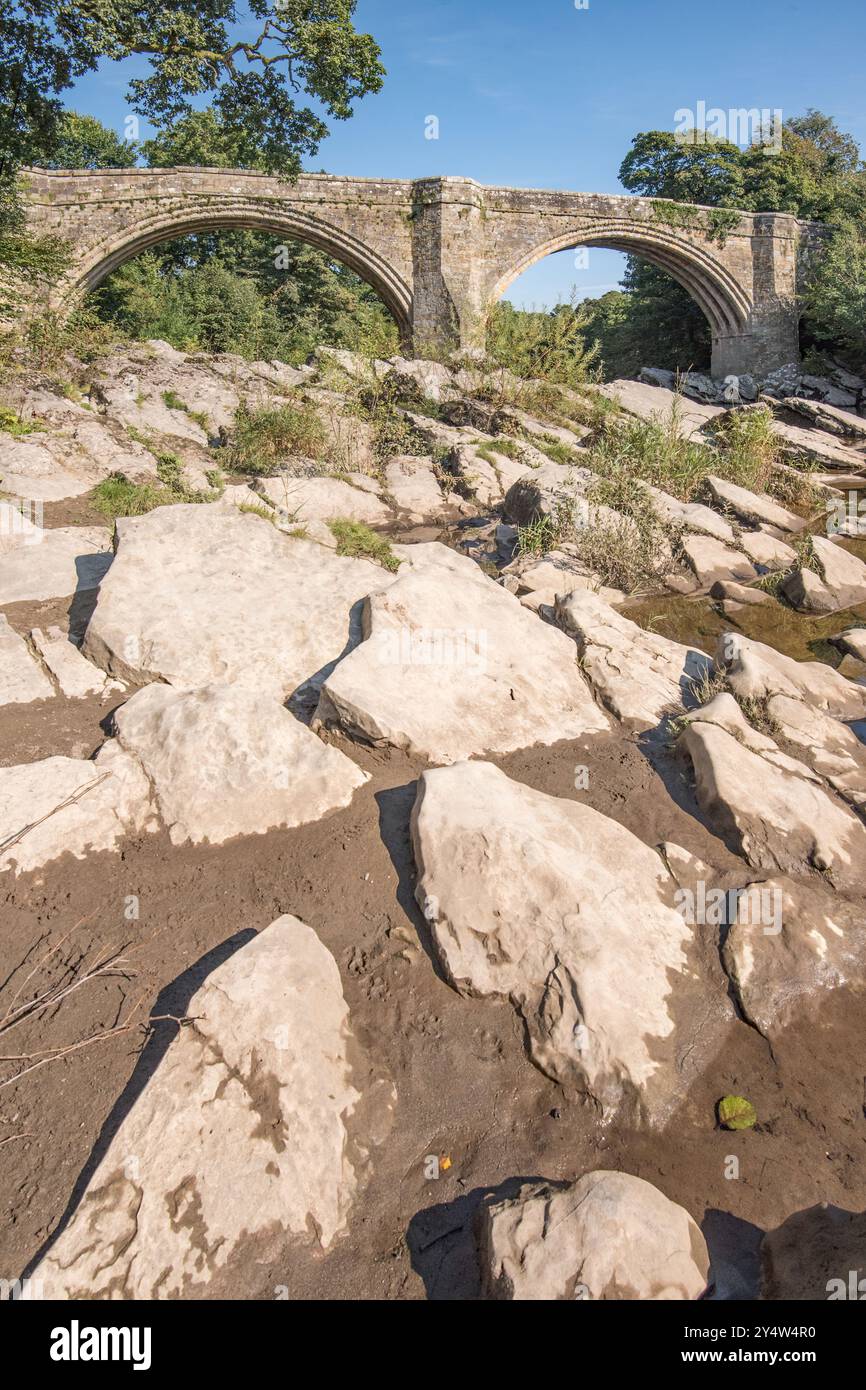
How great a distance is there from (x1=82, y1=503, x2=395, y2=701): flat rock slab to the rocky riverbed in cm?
2

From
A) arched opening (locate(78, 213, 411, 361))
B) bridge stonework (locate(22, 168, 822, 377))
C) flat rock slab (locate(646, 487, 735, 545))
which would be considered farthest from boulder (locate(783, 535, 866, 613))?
bridge stonework (locate(22, 168, 822, 377))

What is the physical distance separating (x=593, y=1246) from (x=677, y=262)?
25.2 metres

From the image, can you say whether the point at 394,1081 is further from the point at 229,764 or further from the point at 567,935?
the point at 229,764

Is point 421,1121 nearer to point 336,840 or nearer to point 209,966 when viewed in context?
point 209,966

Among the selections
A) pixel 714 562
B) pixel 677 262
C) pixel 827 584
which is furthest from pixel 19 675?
pixel 677 262

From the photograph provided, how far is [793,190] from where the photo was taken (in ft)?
74.9

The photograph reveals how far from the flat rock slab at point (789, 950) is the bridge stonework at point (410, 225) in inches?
673

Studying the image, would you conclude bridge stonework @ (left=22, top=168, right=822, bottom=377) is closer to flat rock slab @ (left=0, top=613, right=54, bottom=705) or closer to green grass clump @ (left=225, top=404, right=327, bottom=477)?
green grass clump @ (left=225, top=404, right=327, bottom=477)

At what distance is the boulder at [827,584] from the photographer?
693 cm

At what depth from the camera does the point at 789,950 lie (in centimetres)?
278

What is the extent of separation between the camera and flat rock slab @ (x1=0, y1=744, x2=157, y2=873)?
291cm
